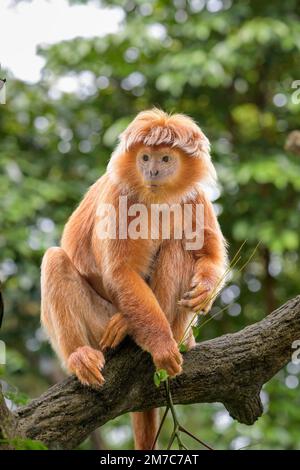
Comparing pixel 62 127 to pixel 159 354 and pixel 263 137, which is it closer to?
pixel 263 137

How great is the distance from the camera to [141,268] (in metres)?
3.76

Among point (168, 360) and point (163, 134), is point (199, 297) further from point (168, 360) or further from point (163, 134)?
point (163, 134)

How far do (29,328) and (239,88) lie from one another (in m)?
3.45

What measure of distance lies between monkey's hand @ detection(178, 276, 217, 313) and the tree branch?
0.21 m

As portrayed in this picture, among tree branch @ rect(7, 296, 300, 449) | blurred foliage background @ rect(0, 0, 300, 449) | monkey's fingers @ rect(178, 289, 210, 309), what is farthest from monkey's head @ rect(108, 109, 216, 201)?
blurred foliage background @ rect(0, 0, 300, 449)

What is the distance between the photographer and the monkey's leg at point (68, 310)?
3623 mm

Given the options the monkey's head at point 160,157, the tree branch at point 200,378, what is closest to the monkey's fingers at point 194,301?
the tree branch at point 200,378

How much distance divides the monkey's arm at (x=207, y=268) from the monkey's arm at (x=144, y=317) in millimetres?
157

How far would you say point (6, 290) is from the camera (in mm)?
6727

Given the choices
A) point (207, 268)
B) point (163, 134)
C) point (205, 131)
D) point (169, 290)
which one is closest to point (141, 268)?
point (169, 290)

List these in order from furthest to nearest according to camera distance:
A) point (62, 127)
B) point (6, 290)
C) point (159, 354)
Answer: point (62, 127) < point (6, 290) < point (159, 354)

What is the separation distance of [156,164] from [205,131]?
3847mm
